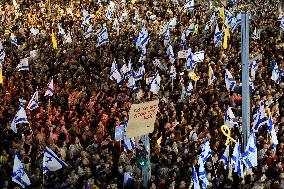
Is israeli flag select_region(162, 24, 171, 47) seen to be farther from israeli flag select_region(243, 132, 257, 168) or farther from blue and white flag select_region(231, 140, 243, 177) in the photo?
blue and white flag select_region(231, 140, 243, 177)

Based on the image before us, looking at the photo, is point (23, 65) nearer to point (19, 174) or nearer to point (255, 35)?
point (19, 174)

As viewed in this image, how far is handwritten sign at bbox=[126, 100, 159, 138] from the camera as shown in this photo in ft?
40.6

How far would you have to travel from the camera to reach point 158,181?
12992 millimetres

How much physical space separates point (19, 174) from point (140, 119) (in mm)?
2933

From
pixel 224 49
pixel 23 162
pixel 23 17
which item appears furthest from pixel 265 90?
pixel 23 17

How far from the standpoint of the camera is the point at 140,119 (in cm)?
Result: 1249

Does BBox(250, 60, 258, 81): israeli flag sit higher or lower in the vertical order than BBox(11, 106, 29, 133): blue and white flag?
higher

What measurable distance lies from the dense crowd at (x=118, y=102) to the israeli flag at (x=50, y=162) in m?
0.41

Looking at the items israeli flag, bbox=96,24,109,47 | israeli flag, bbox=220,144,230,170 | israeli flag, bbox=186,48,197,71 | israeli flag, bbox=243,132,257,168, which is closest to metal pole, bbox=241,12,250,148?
israeli flag, bbox=243,132,257,168

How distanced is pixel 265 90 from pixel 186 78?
285 cm

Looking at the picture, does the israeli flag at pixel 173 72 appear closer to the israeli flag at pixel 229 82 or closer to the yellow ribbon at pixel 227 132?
the israeli flag at pixel 229 82

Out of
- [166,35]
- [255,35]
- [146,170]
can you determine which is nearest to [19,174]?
[146,170]

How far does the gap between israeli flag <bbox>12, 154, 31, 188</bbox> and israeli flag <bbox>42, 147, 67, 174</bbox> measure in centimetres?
42

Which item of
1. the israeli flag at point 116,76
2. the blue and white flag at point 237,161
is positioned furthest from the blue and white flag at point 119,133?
the israeli flag at point 116,76
